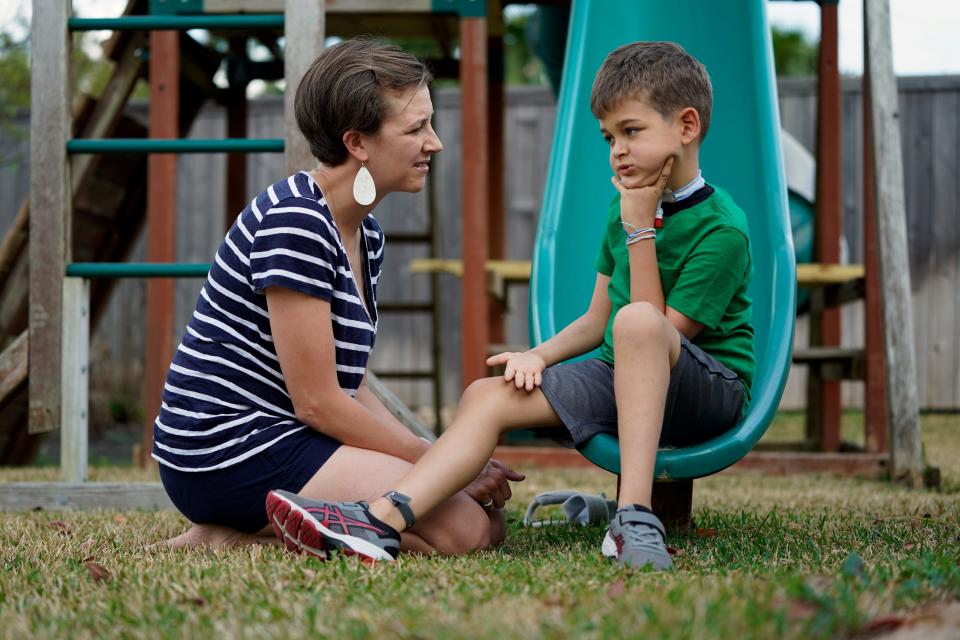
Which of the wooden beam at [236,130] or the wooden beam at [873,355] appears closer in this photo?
the wooden beam at [873,355]

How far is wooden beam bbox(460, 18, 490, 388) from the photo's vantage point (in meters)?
4.40

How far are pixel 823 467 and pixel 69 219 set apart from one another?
2813 mm

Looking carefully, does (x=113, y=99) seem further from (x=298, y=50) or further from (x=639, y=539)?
(x=639, y=539)

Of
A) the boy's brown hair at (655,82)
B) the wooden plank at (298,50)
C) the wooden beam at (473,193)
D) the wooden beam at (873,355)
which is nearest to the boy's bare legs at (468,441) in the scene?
the boy's brown hair at (655,82)

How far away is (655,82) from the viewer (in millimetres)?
2346

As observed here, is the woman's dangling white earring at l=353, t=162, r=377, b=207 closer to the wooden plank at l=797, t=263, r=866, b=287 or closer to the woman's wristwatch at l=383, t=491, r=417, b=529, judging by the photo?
the woman's wristwatch at l=383, t=491, r=417, b=529

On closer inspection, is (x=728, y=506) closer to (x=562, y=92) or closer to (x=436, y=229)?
(x=562, y=92)

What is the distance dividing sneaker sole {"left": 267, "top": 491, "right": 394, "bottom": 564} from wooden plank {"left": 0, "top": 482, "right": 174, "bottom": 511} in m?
1.26

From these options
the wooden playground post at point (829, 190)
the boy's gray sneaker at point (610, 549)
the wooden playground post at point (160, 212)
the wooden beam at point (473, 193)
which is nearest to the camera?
the boy's gray sneaker at point (610, 549)

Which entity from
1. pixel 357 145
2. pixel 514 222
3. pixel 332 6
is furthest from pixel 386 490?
pixel 514 222

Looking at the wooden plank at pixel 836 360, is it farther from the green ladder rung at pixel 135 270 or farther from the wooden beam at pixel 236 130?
the wooden beam at pixel 236 130

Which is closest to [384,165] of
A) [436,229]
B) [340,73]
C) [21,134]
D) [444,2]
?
[340,73]

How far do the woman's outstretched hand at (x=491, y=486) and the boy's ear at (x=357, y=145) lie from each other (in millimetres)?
655

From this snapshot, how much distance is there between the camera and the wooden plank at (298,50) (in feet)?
10.3
